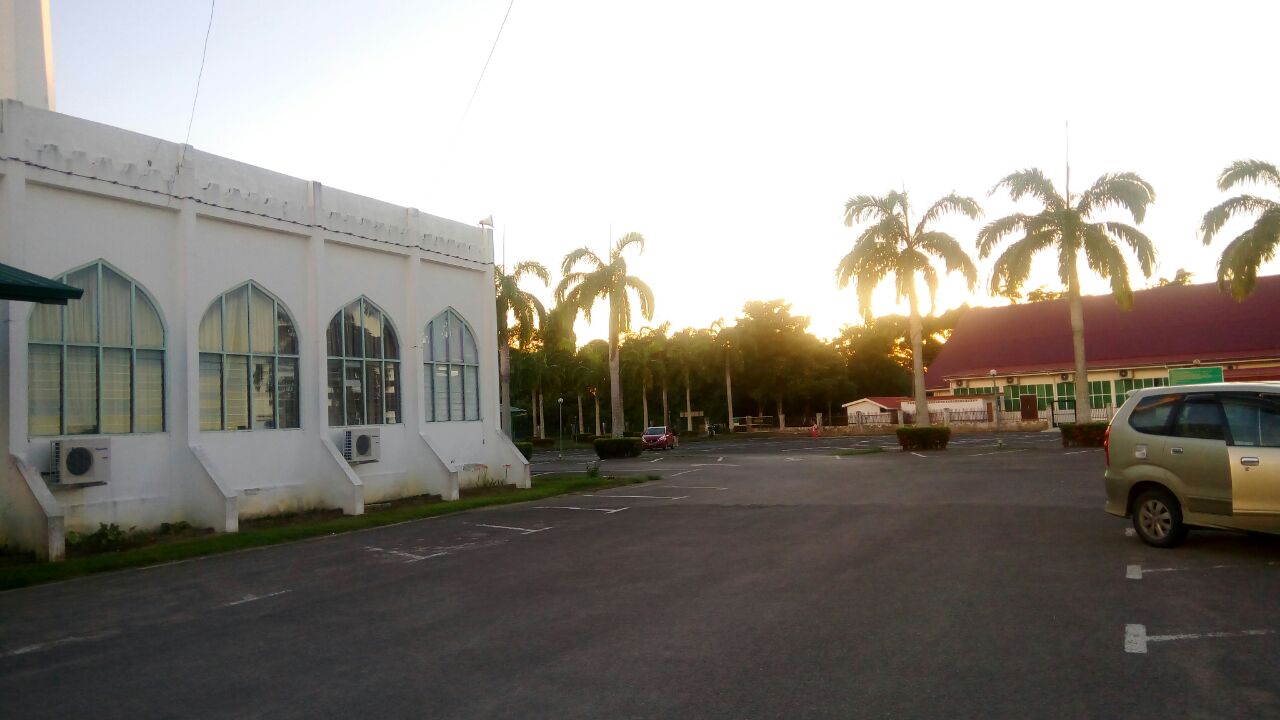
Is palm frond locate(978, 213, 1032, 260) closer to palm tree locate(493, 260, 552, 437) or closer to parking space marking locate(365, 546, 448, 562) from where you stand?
palm tree locate(493, 260, 552, 437)

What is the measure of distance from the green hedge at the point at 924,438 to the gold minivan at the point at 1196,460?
25221 millimetres

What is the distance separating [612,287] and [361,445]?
18864mm

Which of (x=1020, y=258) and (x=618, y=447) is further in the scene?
(x=618, y=447)

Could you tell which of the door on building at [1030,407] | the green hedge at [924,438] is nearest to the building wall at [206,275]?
the green hedge at [924,438]

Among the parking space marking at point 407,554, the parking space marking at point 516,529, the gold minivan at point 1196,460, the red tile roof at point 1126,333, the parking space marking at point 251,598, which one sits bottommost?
the parking space marking at point 516,529

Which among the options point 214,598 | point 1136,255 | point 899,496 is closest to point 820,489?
point 899,496

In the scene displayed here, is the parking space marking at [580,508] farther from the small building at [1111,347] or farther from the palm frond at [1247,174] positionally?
the small building at [1111,347]

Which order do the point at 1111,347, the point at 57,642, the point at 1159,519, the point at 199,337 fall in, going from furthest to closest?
the point at 1111,347 < the point at 199,337 < the point at 1159,519 < the point at 57,642

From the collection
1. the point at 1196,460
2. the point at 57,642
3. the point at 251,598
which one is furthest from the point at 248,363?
the point at 1196,460

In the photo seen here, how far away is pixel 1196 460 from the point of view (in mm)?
10031

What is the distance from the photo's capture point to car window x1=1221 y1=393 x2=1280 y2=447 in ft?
31.4

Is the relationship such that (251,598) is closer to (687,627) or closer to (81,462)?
(687,627)

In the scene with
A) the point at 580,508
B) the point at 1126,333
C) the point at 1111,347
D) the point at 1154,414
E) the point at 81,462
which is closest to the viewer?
the point at 1154,414

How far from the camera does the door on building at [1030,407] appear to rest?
175ft
